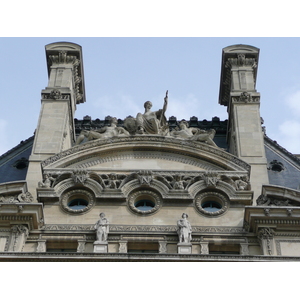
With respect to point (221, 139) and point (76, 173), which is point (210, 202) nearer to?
point (76, 173)

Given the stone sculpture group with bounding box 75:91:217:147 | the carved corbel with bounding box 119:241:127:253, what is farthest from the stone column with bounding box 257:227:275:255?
the stone sculpture group with bounding box 75:91:217:147

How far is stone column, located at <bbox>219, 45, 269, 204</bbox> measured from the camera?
109 ft

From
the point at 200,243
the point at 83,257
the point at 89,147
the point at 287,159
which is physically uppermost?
the point at 287,159

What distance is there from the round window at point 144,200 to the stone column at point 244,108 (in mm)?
3516

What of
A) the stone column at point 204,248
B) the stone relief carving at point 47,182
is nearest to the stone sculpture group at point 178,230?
the stone column at point 204,248

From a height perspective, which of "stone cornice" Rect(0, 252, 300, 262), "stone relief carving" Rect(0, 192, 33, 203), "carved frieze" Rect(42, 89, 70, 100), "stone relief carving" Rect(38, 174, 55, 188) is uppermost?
"carved frieze" Rect(42, 89, 70, 100)

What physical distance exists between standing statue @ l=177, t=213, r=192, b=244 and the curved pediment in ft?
11.9

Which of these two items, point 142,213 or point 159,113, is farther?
point 159,113

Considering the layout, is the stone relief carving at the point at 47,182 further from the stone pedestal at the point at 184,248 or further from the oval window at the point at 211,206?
the stone pedestal at the point at 184,248

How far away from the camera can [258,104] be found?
36.3m

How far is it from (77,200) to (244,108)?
29.1 feet

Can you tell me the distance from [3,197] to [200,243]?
682 cm

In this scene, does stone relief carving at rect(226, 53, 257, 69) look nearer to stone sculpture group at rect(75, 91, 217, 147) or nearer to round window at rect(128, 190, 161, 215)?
stone sculpture group at rect(75, 91, 217, 147)

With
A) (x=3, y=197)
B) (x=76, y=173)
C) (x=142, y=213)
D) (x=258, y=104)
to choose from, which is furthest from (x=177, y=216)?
(x=258, y=104)
